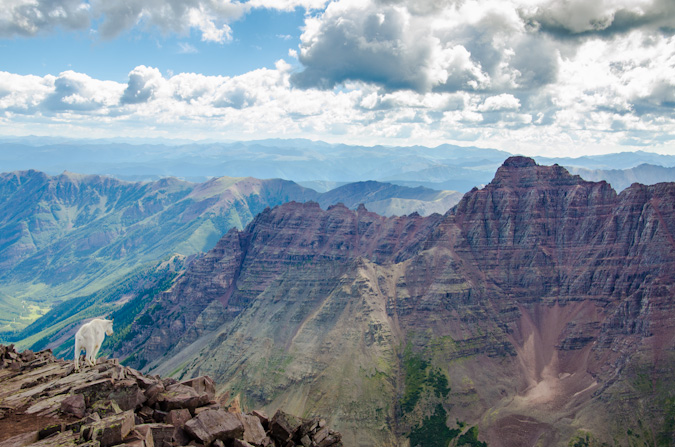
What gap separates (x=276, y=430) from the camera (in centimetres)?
5091

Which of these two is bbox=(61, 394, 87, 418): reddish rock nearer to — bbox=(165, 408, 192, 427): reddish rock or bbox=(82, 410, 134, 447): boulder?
bbox=(82, 410, 134, 447): boulder

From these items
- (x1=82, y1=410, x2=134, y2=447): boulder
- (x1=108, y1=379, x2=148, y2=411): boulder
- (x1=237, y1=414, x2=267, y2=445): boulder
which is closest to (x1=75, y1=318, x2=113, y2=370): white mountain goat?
(x1=108, y1=379, x2=148, y2=411): boulder

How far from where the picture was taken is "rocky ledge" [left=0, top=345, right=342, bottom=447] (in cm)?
4191

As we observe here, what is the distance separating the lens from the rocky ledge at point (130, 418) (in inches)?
1650

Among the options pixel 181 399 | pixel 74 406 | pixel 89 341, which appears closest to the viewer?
pixel 74 406

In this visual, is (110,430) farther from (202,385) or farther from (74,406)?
→ (202,385)

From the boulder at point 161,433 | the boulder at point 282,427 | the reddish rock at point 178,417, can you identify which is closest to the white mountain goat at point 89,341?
the reddish rock at point 178,417

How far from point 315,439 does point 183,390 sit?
1498 centimetres

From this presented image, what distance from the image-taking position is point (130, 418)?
42.1 m

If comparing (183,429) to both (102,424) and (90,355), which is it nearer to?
(102,424)

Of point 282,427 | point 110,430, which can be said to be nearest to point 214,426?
point 282,427

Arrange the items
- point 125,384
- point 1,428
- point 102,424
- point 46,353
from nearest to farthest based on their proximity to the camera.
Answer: point 102,424 < point 1,428 < point 125,384 < point 46,353

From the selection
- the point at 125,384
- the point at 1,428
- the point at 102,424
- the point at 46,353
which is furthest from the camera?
the point at 46,353

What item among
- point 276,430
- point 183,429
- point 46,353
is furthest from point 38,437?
point 46,353
